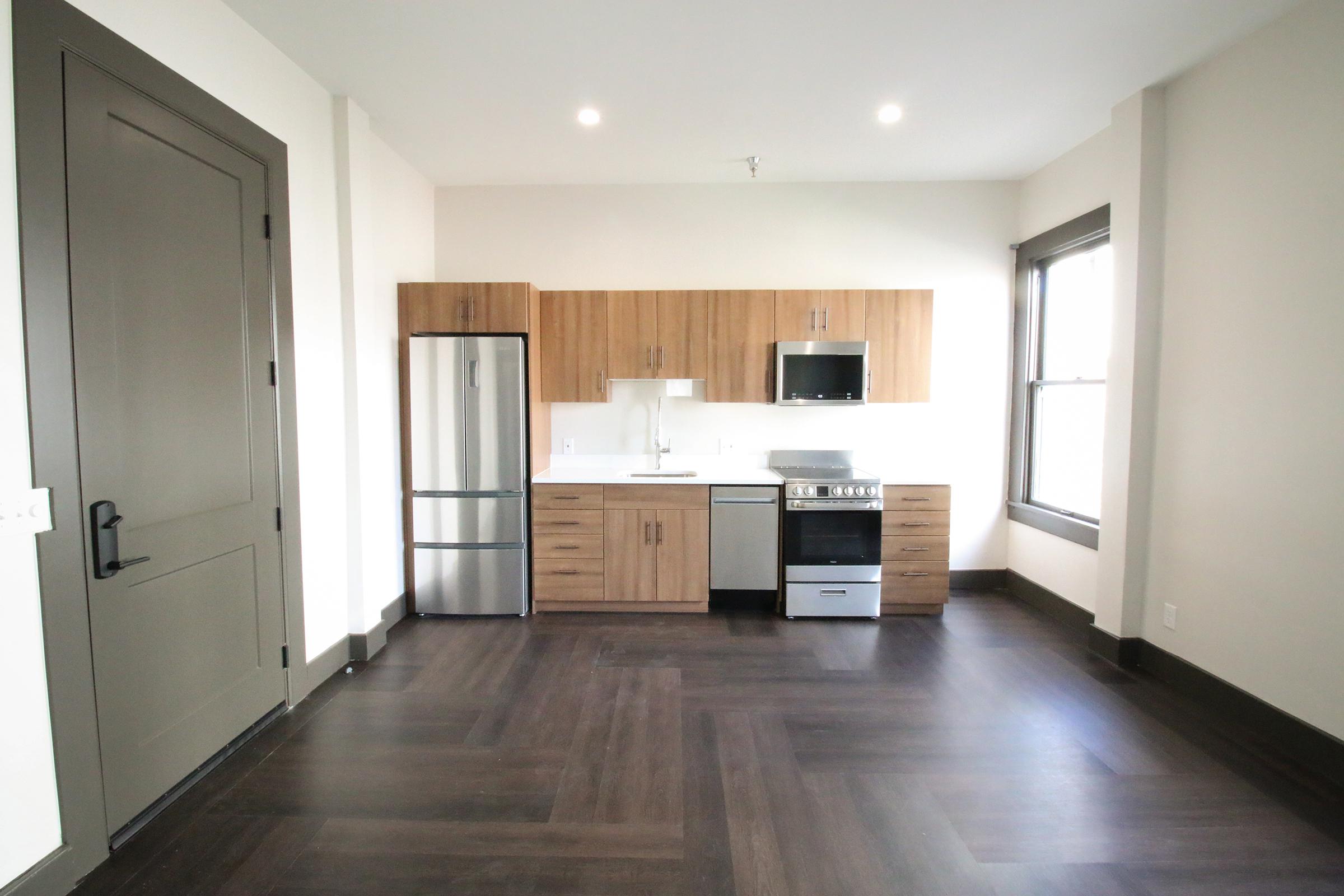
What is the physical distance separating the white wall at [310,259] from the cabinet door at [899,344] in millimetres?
3309

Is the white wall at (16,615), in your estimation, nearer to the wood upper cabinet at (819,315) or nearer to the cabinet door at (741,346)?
the cabinet door at (741,346)

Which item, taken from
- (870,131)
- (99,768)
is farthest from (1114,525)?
(99,768)

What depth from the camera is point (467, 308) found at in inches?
147

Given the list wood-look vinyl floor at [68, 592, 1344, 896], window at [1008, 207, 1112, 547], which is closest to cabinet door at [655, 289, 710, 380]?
wood-look vinyl floor at [68, 592, 1344, 896]

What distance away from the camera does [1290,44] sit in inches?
92.8

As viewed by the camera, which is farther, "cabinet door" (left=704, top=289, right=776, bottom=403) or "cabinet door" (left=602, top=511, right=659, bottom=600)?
"cabinet door" (left=704, top=289, right=776, bottom=403)

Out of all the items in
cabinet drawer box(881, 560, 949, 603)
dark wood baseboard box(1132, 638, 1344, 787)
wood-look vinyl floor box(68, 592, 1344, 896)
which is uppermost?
cabinet drawer box(881, 560, 949, 603)

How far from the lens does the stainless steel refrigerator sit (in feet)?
12.0

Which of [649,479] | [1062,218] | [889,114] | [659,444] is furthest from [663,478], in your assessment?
[1062,218]

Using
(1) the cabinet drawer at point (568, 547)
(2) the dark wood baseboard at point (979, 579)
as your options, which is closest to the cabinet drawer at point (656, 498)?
(1) the cabinet drawer at point (568, 547)

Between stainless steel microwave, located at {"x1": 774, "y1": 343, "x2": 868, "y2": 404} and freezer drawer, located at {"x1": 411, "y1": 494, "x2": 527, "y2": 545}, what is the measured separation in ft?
6.49

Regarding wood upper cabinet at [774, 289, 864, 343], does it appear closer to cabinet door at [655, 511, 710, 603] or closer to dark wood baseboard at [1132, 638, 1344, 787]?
cabinet door at [655, 511, 710, 603]

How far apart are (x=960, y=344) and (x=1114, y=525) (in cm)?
164

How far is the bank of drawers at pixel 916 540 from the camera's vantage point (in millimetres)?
3832
